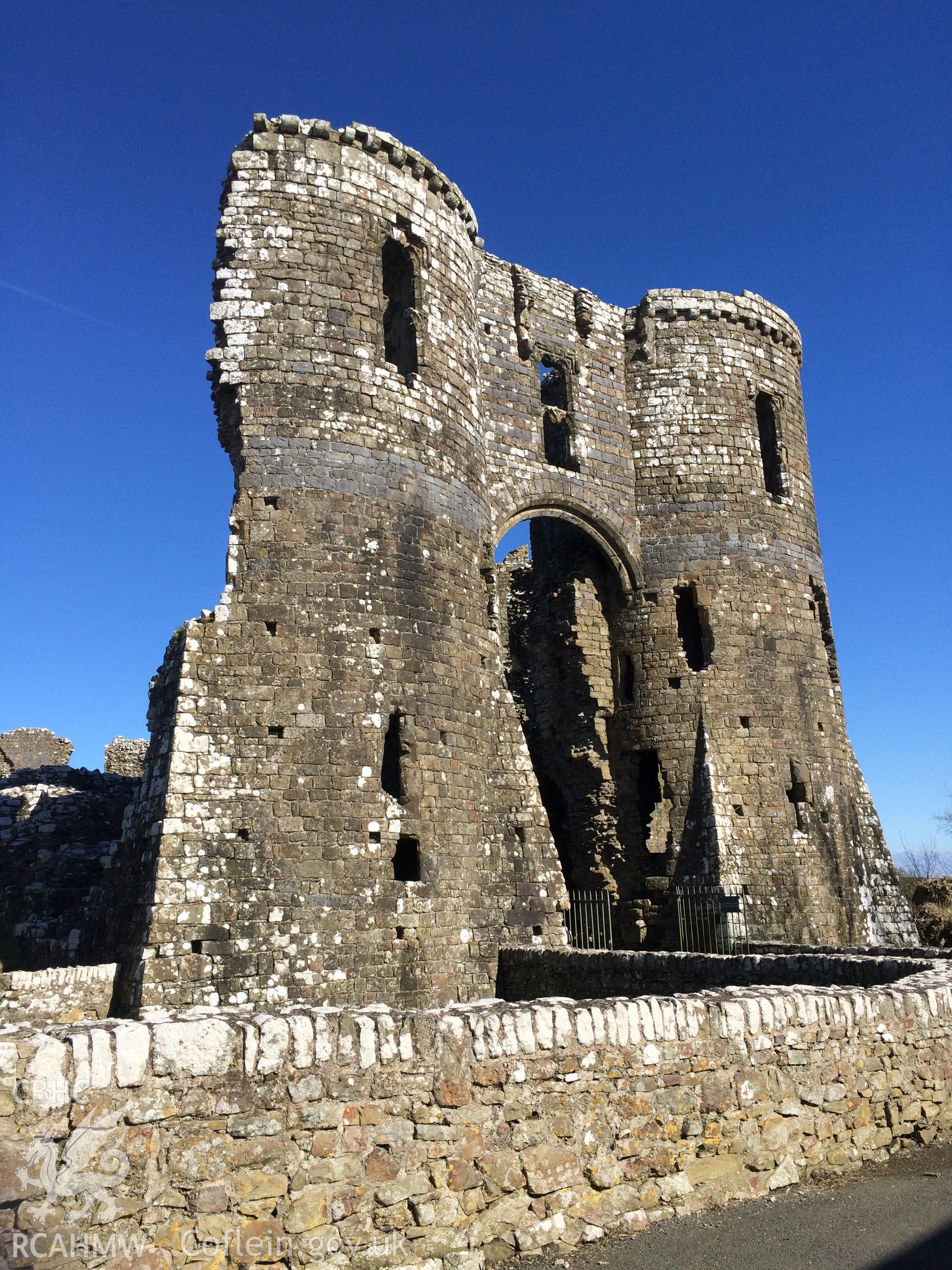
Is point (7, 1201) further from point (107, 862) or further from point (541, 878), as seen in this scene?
point (541, 878)

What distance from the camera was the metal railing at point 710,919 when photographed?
1362 cm

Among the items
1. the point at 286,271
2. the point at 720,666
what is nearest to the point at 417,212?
the point at 286,271

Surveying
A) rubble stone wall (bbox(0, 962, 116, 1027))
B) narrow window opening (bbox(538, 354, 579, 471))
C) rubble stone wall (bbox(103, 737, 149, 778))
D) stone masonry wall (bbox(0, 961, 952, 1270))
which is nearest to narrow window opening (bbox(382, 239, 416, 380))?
narrow window opening (bbox(538, 354, 579, 471))

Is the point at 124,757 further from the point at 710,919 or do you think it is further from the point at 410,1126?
the point at 410,1126

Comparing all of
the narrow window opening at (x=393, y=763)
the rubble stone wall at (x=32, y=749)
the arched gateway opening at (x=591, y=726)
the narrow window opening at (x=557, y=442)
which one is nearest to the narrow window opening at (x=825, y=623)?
the arched gateway opening at (x=591, y=726)

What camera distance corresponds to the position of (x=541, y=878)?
11.9 metres

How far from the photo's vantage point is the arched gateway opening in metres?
14.8

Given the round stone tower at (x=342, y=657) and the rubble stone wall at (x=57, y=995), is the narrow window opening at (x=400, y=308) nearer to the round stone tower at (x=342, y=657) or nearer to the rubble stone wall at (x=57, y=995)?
the round stone tower at (x=342, y=657)

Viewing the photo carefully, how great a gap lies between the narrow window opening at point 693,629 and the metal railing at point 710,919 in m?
3.52

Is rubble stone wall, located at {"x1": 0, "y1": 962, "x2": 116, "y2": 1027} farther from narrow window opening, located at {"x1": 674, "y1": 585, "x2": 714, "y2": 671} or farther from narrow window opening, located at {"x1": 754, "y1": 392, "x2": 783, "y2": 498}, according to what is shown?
narrow window opening, located at {"x1": 754, "y1": 392, "x2": 783, "y2": 498}

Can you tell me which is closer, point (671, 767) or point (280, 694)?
point (280, 694)

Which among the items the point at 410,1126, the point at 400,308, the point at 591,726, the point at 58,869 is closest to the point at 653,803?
the point at 591,726

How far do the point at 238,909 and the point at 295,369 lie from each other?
18.7ft

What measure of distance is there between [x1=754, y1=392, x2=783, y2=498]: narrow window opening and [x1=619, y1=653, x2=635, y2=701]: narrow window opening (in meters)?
3.97
